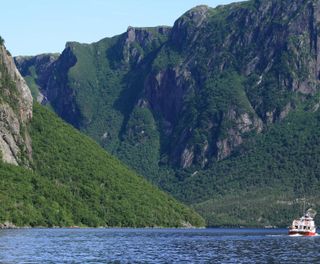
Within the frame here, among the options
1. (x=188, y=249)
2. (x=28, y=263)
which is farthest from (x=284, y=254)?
(x=28, y=263)

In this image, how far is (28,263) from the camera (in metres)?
130

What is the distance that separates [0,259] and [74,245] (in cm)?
4861

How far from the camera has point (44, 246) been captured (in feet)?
573

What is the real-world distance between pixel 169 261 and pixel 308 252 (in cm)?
4123

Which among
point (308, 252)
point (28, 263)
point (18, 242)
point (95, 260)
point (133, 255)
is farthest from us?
point (18, 242)

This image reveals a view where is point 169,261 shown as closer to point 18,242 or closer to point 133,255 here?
point 133,255

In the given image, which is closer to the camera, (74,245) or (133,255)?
(133,255)

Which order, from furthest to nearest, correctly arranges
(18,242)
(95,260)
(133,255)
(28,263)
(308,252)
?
(18,242) → (308,252) → (133,255) → (95,260) → (28,263)

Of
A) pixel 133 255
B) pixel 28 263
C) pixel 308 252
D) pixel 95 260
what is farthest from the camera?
pixel 308 252

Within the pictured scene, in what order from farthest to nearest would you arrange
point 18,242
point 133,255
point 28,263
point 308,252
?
point 18,242, point 308,252, point 133,255, point 28,263

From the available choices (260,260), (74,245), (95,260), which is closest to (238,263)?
(260,260)

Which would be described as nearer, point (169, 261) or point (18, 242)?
point (169, 261)

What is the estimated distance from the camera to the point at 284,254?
534 ft

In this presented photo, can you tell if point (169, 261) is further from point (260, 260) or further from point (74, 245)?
point (74, 245)
